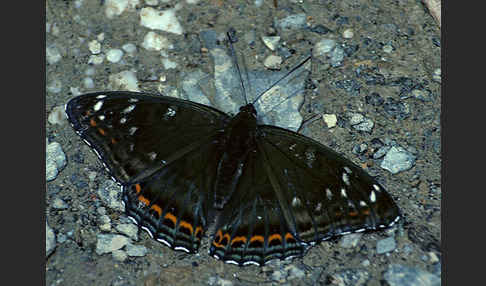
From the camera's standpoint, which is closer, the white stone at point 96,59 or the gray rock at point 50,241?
the gray rock at point 50,241

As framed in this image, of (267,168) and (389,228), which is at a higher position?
(267,168)

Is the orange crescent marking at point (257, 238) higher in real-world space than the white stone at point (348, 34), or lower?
lower

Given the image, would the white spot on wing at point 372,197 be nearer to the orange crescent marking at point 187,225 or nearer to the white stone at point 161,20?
the orange crescent marking at point 187,225

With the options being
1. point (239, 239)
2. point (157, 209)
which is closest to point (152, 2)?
point (157, 209)

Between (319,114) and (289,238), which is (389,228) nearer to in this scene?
(289,238)

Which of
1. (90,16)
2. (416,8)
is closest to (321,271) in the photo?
(416,8)

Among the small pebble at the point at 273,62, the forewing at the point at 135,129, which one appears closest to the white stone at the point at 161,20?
the small pebble at the point at 273,62

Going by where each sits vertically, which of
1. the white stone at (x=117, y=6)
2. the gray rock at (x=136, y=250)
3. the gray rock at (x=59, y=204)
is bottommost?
the gray rock at (x=136, y=250)

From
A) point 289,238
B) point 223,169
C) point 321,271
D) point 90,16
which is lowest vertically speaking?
point 321,271
